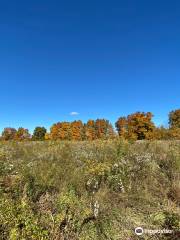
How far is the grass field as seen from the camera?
14.0 feet

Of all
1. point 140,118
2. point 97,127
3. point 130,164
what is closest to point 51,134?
point 97,127

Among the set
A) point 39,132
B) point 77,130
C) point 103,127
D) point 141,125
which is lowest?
point 141,125

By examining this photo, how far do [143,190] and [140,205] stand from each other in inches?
19.4

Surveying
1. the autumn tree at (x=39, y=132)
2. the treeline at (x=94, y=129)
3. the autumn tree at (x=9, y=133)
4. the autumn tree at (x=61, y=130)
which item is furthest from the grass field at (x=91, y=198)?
the autumn tree at (x=9, y=133)

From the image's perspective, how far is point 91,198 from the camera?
5.54m

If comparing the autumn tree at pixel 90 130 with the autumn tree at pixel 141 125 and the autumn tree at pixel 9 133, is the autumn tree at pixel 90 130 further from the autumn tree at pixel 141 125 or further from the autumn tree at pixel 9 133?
the autumn tree at pixel 9 133

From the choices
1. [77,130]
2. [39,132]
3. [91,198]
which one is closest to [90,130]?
[77,130]

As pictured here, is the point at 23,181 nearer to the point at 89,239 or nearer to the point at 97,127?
the point at 89,239

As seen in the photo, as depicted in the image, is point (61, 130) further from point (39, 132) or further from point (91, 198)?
point (91, 198)

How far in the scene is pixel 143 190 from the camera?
19.5 ft

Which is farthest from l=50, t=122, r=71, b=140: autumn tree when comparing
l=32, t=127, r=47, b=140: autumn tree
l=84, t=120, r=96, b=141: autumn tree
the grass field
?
the grass field

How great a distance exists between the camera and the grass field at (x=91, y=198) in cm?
426

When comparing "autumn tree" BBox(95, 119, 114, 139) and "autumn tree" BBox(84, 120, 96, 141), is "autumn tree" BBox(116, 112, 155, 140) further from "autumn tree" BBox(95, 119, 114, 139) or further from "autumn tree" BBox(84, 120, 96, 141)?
"autumn tree" BBox(95, 119, 114, 139)

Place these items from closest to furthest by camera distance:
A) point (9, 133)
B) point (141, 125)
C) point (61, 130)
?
point (141, 125) < point (61, 130) < point (9, 133)
